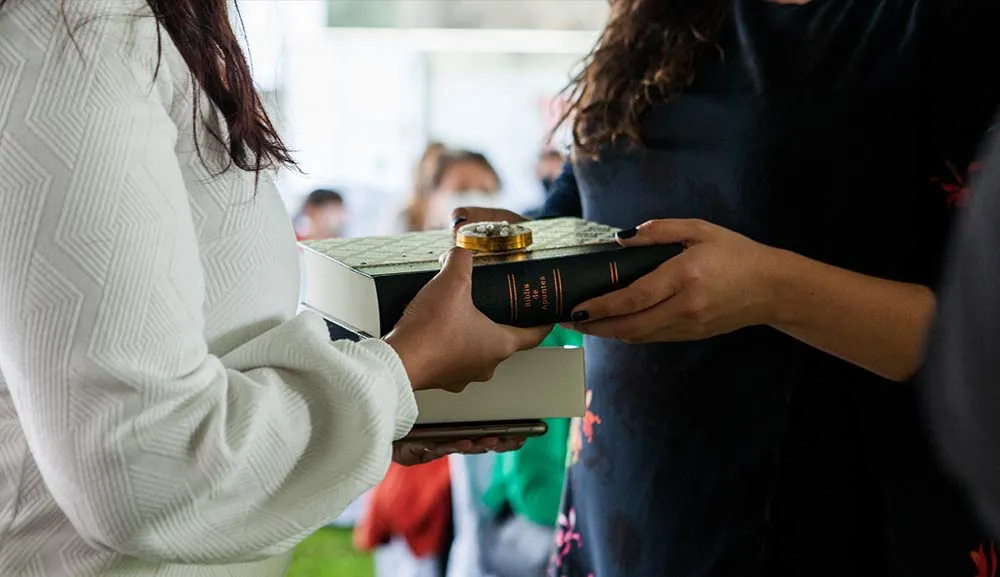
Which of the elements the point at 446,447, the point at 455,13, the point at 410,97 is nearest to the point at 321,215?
the point at 410,97

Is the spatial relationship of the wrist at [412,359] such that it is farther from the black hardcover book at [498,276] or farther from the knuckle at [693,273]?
the knuckle at [693,273]

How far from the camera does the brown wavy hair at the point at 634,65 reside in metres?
1.06

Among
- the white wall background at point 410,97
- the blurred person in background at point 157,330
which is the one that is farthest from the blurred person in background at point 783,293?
the white wall background at point 410,97

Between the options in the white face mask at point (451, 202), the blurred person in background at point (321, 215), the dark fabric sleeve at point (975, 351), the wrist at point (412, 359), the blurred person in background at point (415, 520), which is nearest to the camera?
the dark fabric sleeve at point (975, 351)

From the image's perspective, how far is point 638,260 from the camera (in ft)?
2.71

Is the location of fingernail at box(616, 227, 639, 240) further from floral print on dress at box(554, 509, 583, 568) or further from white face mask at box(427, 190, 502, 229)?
white face mask at box(427, 190, 502, 229)

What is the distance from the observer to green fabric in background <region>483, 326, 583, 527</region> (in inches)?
78.2

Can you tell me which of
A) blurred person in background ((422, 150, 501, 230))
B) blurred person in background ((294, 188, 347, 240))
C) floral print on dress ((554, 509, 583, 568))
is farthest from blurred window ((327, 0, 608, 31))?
floral print on dress ((554, 509, 583, 568))

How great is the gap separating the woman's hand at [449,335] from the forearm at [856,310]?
263mm

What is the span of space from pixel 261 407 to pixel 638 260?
350mm

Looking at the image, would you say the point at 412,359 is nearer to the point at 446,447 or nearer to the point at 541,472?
the point at 446,447

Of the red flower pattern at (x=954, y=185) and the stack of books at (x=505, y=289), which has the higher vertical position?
the red flower pattern at (x=954, y=185)

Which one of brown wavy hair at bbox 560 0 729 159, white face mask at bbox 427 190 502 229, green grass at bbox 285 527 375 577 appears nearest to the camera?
brown wavy hair at bbox 560 0 729 159

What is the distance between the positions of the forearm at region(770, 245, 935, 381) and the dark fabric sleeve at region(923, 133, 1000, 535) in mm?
463
